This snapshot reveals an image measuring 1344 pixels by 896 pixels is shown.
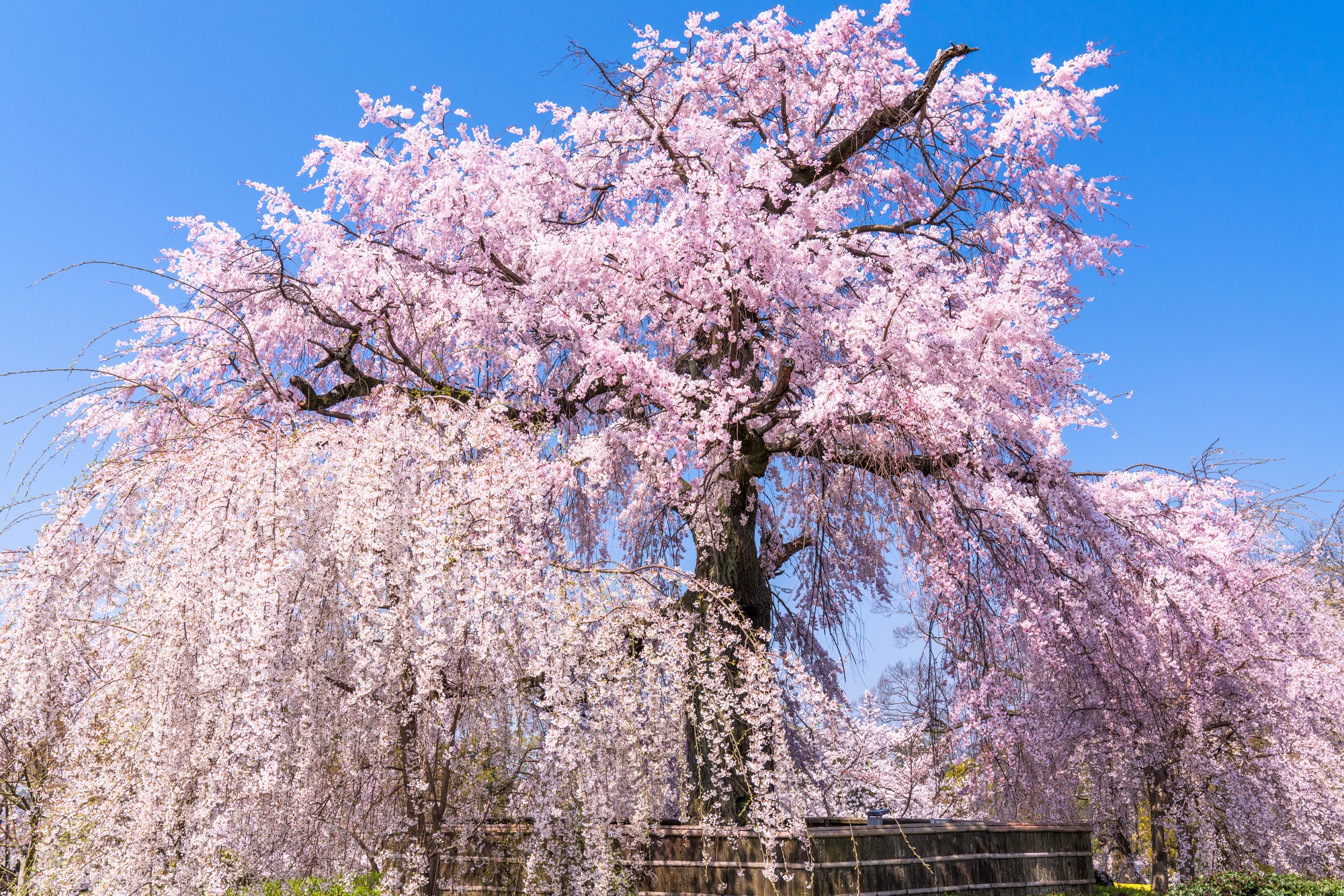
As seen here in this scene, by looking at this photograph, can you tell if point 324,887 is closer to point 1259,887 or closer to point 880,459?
point 880,459

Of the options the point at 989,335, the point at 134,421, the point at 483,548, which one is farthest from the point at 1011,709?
the point at 134,421

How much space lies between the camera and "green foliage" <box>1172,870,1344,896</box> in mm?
9312

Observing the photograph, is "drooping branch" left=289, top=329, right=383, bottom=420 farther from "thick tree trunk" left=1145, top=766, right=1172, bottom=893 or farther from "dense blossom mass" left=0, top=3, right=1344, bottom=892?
"thick tree trunk" left=1145, top=766, right=1172, bottom=893

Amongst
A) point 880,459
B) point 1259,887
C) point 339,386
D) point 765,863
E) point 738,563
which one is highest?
point 339,386

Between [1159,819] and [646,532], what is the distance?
804 centimetres

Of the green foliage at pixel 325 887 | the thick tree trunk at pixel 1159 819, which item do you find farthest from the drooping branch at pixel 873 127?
the thick tree trunk at pixel 1159 819

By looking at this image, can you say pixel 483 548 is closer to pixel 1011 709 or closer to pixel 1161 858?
pixel 1011 709

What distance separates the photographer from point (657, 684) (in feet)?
23.5

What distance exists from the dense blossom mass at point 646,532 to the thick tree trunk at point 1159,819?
7 centimetres

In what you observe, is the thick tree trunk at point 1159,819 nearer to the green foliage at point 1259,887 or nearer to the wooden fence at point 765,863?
the green foliage at point 1259,887

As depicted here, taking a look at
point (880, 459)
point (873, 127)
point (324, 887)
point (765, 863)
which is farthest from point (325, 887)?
point (873, 127)

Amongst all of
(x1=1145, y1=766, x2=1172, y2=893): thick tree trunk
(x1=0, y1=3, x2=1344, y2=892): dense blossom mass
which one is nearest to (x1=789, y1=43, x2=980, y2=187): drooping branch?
(x1=0, y1=3, x2=1344, y2=892): dense blossom mass

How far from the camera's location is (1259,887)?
9.55 metres

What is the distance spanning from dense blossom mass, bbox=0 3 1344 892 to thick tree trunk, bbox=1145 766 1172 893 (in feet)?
0.22
